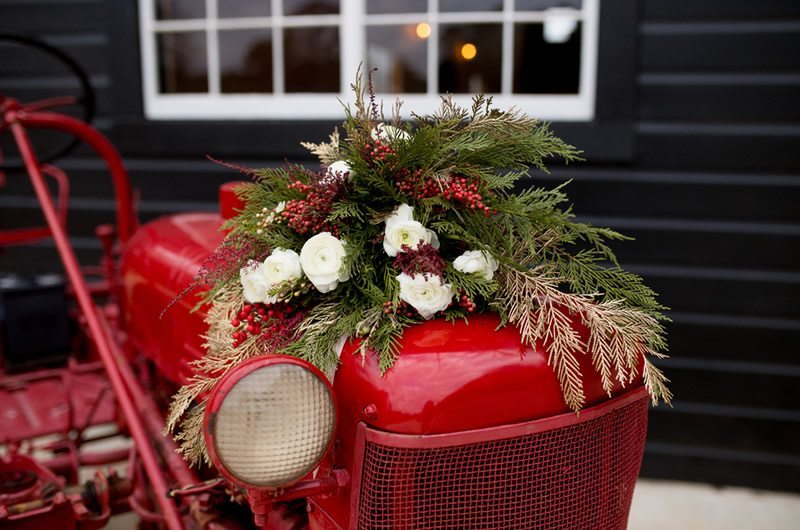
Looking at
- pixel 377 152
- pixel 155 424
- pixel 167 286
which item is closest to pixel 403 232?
pixel 377 152

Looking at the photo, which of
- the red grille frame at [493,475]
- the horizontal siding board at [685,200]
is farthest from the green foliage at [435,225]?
the horizontal siding board at [685,200]

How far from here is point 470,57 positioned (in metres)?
3.16

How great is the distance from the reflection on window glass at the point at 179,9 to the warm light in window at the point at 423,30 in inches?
41.3

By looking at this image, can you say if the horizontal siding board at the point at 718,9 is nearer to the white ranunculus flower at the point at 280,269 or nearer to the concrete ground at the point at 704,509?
the concrete ground at the point at 704,509

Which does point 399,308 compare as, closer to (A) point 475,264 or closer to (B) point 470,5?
(A) point 475,264

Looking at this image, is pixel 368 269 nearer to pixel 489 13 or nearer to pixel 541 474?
pixel 541 474

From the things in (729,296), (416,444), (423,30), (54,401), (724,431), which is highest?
(423,30)

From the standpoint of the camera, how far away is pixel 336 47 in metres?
3.28

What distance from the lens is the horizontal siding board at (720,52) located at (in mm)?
2771

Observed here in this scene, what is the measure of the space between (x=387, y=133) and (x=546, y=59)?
6.61ft

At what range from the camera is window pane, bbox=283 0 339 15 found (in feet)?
10.6

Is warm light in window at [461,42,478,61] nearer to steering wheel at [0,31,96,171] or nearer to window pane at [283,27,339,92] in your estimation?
window pane at [283,27,339,92]

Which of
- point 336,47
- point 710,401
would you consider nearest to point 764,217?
point 710,401

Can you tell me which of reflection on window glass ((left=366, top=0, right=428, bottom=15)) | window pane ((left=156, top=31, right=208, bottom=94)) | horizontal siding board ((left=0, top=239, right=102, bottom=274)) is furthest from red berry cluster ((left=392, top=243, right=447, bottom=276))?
horizontal siding board ((left=0, top=239, right=102, bottom=274))
